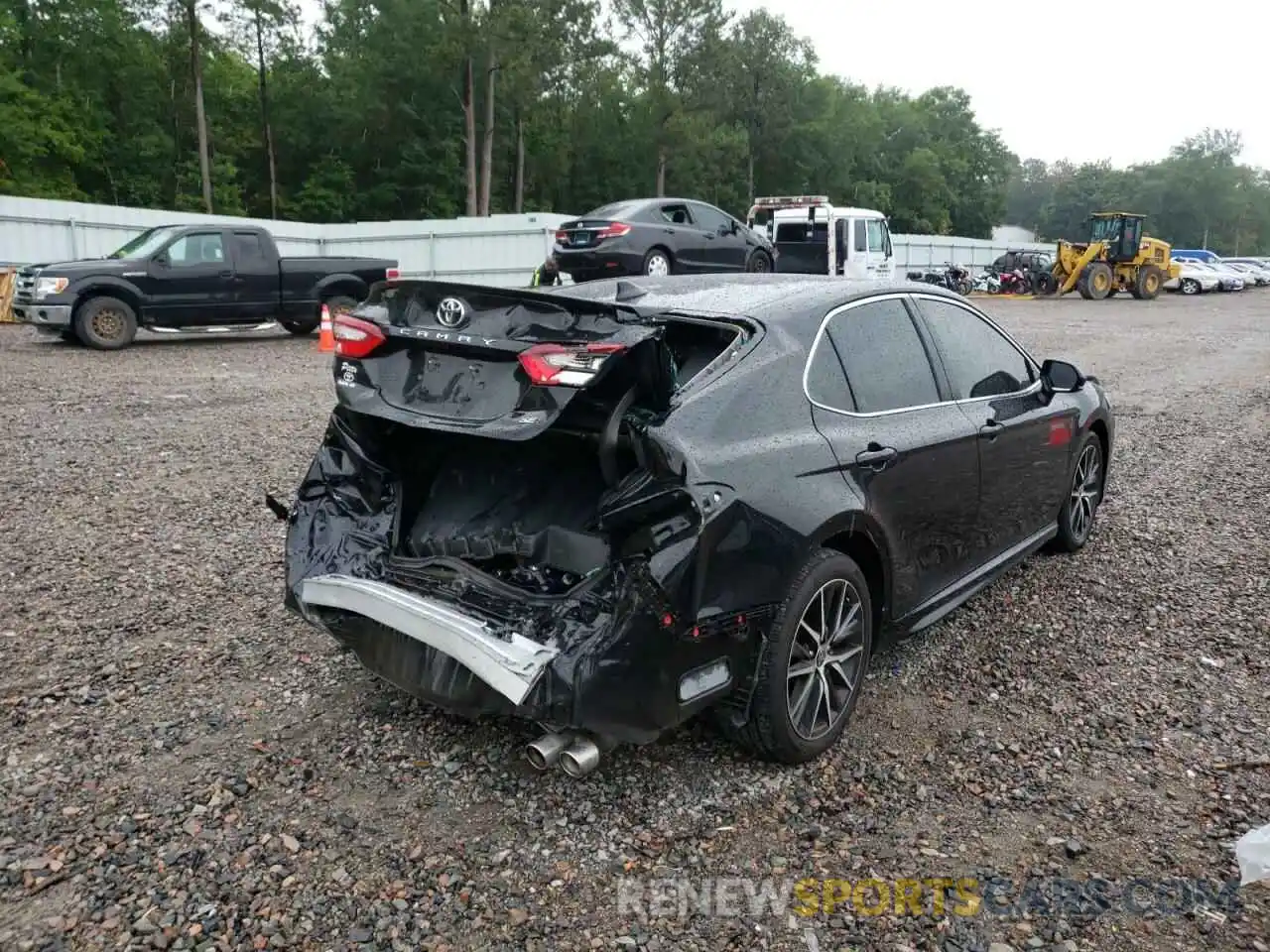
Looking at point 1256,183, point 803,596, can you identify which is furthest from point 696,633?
point 1256,183

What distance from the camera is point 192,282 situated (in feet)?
46.8

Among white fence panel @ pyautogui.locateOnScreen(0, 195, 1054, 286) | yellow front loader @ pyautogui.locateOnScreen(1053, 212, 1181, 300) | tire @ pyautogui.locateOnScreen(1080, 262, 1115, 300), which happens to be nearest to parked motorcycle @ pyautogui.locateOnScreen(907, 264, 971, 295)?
yellow front loader @ pyautogui.locateOnScreen(1053, 212, 1181, 300)

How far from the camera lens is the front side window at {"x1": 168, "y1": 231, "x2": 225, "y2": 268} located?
14.2 m

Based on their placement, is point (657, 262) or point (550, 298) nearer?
Result: point (550, 298)

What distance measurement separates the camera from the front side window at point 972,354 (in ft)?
14.4

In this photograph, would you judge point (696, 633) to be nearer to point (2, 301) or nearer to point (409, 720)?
point (409, 720)

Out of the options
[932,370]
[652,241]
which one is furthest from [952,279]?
[932,370]

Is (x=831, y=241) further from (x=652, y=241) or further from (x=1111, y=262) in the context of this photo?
(x=1111, y=262)

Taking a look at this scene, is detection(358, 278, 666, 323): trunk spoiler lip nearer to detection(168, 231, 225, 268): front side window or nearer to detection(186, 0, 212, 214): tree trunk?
detection(168, 231, 225, 268): front side window

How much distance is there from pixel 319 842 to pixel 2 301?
19.6 metres

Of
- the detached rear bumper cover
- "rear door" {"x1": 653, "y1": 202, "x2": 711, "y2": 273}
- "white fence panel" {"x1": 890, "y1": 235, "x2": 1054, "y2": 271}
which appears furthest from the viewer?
"white fence panel" {"x1": 890, "y1": 235, "x2": 1054, "y2": 271}

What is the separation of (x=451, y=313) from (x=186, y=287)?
12533 mm

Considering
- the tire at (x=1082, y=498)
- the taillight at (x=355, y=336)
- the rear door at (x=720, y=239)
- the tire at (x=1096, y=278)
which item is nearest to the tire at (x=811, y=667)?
the taillight at (x=355, y=336)

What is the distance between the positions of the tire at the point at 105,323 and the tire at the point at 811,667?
13230 millimetres
